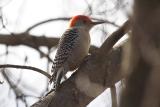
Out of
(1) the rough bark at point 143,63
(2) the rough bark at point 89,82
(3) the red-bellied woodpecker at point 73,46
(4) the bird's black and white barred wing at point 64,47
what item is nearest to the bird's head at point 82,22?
(3) the red-bellied woodpecker at point 73,46

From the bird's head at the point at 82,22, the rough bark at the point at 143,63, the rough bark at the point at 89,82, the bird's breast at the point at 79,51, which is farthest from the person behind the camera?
the bird's head at the point at 82,22

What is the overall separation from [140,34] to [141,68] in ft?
0.37

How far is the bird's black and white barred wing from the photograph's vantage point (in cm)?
516

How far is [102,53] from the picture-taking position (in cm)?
323

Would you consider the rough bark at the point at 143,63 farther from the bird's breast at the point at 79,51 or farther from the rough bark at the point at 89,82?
the bird's breast at the point at 79,51

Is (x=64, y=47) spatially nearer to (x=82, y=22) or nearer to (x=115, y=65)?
(x=82, y=22)

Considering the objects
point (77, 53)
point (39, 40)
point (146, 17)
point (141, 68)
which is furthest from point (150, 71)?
point (39, 40)

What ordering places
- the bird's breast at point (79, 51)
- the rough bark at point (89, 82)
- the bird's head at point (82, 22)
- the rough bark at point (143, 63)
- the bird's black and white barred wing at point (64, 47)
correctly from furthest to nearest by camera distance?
1. the bird's head at point (82, 22)
2. the bird's breast at point (79, 51)
3. the bird's black and white barred wing at point (64, 47)
4. the rough bark at point (89, 82)
5. the rough bark at point (143, 63)

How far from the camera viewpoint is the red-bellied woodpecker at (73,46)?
204 inches

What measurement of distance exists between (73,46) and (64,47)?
0.14 metres

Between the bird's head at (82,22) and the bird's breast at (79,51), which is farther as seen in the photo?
the bird's head at (82,22)

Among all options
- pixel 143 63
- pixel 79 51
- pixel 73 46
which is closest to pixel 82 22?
pixel 73 46

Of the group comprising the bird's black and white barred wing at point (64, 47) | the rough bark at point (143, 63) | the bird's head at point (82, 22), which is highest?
the rough bark at point (143, 63)

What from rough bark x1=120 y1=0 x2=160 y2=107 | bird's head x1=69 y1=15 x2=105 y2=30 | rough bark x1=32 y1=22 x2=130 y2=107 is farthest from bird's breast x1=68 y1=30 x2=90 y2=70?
rough bark x1=120 y1=0 x2=160 y2=107
